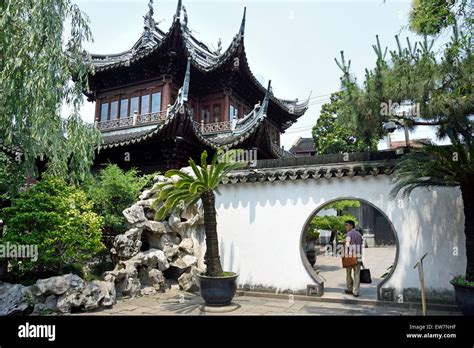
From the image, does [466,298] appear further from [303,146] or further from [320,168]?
[303,146]

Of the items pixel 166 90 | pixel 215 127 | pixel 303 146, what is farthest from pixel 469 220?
pixel 303 146

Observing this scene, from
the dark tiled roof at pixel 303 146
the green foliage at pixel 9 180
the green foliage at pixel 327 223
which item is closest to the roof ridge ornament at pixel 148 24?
the green foliage at pixel 9 180

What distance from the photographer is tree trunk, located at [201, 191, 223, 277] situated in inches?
238

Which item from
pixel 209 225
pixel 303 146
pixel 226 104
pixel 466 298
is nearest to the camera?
pixel 466 298

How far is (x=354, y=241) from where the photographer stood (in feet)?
22.4

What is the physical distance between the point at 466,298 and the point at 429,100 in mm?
3298

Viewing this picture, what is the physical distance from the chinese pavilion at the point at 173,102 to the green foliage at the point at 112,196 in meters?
1.95

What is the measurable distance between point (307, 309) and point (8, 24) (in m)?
6.90

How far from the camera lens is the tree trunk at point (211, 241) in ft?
19.8

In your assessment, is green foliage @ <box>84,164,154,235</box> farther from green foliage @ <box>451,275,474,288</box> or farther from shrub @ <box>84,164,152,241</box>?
green foliage @ <box>451,275,474,288</box>

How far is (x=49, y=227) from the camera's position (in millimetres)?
6039

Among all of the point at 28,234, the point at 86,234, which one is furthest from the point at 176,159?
the point at 28,234

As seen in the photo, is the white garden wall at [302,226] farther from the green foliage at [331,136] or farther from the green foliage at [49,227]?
the green foliage at [331,136]
